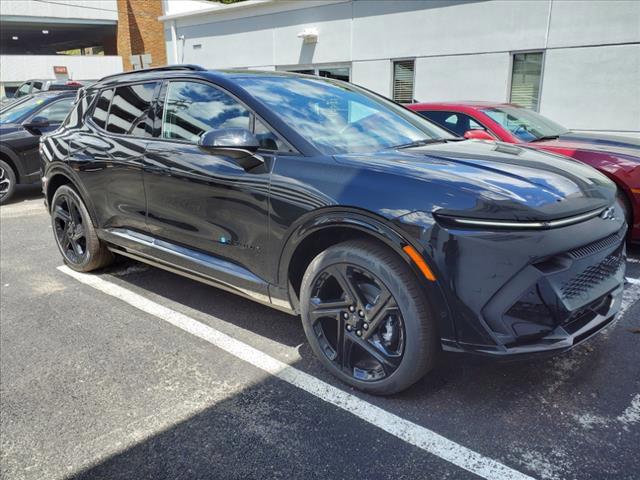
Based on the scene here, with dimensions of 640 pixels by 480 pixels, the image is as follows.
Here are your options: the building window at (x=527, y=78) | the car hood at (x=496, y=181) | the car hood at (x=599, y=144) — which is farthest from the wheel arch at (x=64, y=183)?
the building window at (x=527, y=78)

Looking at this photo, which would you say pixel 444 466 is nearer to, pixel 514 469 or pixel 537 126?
pixel 514 469

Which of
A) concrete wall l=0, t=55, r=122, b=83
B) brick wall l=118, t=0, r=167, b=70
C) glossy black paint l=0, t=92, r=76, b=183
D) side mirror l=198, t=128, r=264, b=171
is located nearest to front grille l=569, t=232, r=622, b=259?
side mirror l=198, t=128, r=264, b=171

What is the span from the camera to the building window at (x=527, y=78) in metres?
10.9

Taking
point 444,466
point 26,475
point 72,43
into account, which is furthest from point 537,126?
point 72,43

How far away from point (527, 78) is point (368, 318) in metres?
10.3

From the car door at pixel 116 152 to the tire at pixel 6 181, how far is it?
4.82 meters

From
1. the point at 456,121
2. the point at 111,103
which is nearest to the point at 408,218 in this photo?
the point at 111,103

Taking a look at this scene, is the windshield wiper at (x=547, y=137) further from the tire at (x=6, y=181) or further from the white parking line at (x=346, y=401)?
the tire at (x=6, y=181)

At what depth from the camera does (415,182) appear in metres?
2.36

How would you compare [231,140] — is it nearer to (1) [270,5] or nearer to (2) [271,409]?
(2) [271,409]

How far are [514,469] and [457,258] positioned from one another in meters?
0.91

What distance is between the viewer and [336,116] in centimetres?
323

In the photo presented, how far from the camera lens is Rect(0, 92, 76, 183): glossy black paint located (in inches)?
323

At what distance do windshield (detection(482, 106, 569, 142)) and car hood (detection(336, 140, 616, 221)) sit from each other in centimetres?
321
